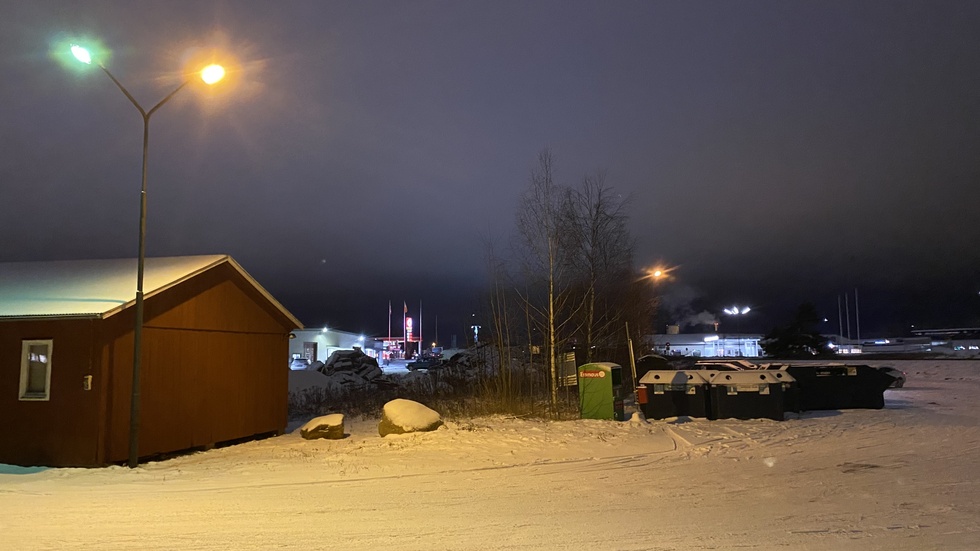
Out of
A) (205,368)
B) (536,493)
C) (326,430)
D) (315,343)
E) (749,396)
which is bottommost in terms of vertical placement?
(536,493)

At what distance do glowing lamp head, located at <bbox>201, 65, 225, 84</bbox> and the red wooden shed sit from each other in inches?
172

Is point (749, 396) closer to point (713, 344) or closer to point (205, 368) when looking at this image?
point (205, 368)

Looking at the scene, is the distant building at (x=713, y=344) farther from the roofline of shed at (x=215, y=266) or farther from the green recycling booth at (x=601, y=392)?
the roofline of shed at (x=215, y=266)

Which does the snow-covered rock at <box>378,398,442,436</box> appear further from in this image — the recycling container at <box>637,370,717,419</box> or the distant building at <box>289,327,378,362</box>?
the distant building at <box>289,327,378,362</box>

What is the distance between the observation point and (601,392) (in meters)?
17.3

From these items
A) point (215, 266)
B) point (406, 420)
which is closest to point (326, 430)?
point (406, 420)

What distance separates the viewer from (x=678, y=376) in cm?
1792

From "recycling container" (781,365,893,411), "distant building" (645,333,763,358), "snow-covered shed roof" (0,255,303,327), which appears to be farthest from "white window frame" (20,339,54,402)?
"distant building" (645,333,763,358)

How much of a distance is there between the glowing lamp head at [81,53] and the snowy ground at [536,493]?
6762 mm

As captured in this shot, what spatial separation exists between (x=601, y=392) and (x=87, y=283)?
40.8ft

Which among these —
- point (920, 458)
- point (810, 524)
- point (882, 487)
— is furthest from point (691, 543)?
point (920, 458)

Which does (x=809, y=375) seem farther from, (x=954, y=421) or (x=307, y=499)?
(x=307, y=499)

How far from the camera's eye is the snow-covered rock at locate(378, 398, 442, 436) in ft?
49.9

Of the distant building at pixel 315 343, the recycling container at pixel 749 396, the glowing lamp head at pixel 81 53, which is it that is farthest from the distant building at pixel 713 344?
the glowing lamp head at pixel 81 53
